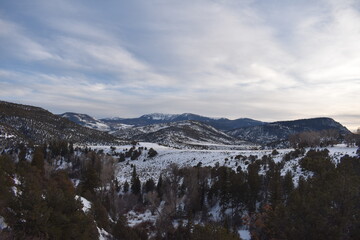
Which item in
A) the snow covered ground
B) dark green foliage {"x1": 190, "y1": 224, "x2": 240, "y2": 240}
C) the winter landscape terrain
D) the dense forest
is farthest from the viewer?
the snow covered ground

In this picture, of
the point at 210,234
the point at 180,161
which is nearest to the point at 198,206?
the point at 210,234

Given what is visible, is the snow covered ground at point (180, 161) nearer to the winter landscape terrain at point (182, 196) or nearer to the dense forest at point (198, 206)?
the winter landscape terrain at point (182, 196)

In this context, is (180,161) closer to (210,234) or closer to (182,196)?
(182,196)

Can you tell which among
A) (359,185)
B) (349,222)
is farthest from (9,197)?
(359,185)

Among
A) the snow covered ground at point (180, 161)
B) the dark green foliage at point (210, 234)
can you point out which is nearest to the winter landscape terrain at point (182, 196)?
the dark green foliage at point (210, 234)

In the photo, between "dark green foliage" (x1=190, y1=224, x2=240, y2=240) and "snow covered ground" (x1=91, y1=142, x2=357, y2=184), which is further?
"snow covered ground" (x1=91, y1=142, x2=357, y2=184)

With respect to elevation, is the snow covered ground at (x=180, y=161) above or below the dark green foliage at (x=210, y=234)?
below

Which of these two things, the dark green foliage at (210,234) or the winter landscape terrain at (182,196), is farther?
the winter landscape terrain at (182,196)

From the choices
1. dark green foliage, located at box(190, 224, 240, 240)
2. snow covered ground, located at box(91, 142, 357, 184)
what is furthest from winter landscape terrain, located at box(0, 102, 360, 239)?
snow covered ground, located at box(91, 142, 357, 184)

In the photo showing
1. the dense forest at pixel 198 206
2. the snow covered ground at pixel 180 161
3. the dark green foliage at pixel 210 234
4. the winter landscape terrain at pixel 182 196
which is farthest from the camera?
the snow covered ground at pixel 180 161

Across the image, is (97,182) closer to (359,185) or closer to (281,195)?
(281,195)

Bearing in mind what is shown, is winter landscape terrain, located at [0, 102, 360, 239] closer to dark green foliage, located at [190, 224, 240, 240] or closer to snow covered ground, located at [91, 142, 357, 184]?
dark green foliage, located at [190, 224, 240, 240]

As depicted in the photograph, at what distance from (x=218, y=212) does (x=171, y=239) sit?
17256 mm

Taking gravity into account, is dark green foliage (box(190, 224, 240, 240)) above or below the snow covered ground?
above
